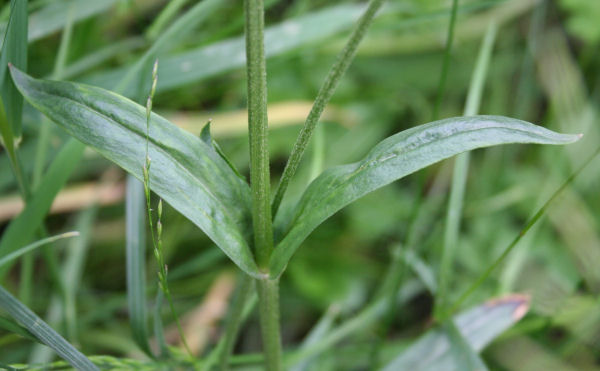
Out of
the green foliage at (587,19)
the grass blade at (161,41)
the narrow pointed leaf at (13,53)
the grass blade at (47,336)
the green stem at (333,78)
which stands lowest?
the grass blade at (47,336)

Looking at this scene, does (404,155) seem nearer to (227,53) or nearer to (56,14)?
(227,53)

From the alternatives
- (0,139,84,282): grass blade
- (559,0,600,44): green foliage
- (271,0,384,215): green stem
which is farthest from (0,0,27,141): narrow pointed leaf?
(559,0,600,44): green foliage

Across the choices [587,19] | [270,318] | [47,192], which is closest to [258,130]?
[270,318]

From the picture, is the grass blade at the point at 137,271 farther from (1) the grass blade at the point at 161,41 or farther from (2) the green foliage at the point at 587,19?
(2) the green foliage at the point at 587,19

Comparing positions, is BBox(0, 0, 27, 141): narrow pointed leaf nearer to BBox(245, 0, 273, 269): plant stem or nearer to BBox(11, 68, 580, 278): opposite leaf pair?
BBox(11, 68, 580, 278): opposite leaf pair

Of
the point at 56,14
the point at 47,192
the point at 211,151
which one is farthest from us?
the point at 56,14

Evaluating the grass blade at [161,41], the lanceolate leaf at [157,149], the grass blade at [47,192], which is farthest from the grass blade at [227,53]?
the lanceolate leaf at [157,149]
